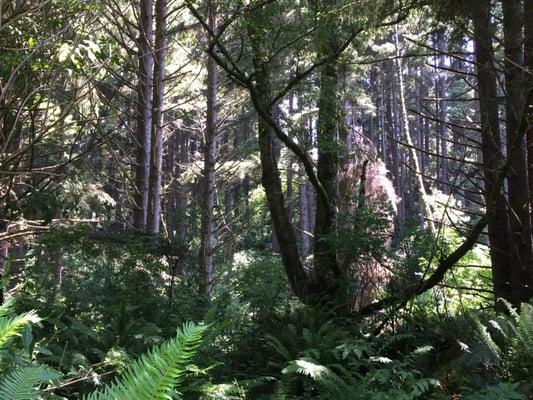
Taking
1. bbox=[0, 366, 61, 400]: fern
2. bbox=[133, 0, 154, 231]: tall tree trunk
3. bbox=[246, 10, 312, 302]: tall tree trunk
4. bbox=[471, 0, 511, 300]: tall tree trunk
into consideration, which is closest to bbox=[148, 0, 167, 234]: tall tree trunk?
bbox=[133, 0, 154, 231]: tall tree trunk

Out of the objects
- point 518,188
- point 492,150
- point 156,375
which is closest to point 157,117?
point 492,150

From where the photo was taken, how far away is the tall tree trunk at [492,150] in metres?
5.26

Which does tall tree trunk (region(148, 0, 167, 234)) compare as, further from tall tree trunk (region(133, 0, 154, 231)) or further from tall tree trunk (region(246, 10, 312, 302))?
tall tree trunk (region(246, 10, 312, 302))

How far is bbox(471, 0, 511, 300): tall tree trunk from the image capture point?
526 centimetres

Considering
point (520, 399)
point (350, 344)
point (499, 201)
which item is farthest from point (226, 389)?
point (499, 201)

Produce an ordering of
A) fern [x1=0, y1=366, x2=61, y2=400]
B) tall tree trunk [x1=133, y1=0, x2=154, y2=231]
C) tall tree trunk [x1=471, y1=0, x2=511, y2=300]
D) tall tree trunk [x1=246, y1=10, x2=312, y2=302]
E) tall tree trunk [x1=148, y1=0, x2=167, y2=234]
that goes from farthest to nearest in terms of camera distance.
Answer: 1. tall tree trunk [x1=148, y1=0, x2=167, y2=234]
2. tall tree trunk [x1=133, y1=0, x2=154, y2=231]
3. tall tree trunk [x1=246, y1=10, x2=312, y2=302]
4. tall tree trunk [x1=471, y1=0, x2=511, y2=300]
5. fern [x1=0, y1=366, x2=61, y2=400]

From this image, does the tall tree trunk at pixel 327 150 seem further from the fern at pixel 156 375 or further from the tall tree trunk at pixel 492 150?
the fern at pixel 156 375

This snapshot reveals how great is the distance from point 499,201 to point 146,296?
15.4 feet

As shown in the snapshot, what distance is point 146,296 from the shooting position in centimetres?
653

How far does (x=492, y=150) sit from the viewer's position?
5.45 m

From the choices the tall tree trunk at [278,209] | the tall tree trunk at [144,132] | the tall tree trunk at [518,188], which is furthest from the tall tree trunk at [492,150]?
the tall tree trunk at [144,132]

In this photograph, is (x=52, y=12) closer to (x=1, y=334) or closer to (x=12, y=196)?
(x=12, y=196)

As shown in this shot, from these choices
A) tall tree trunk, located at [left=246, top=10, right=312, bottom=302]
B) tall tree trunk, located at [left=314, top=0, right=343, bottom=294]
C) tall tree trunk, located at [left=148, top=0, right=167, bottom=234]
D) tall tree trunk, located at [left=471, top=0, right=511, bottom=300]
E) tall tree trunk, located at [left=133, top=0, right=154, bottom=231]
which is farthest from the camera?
tall tree trunk, located at [left=148, top=0, right=167, bottom=234]

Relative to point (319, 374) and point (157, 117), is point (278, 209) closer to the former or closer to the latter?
point (319, 374)
